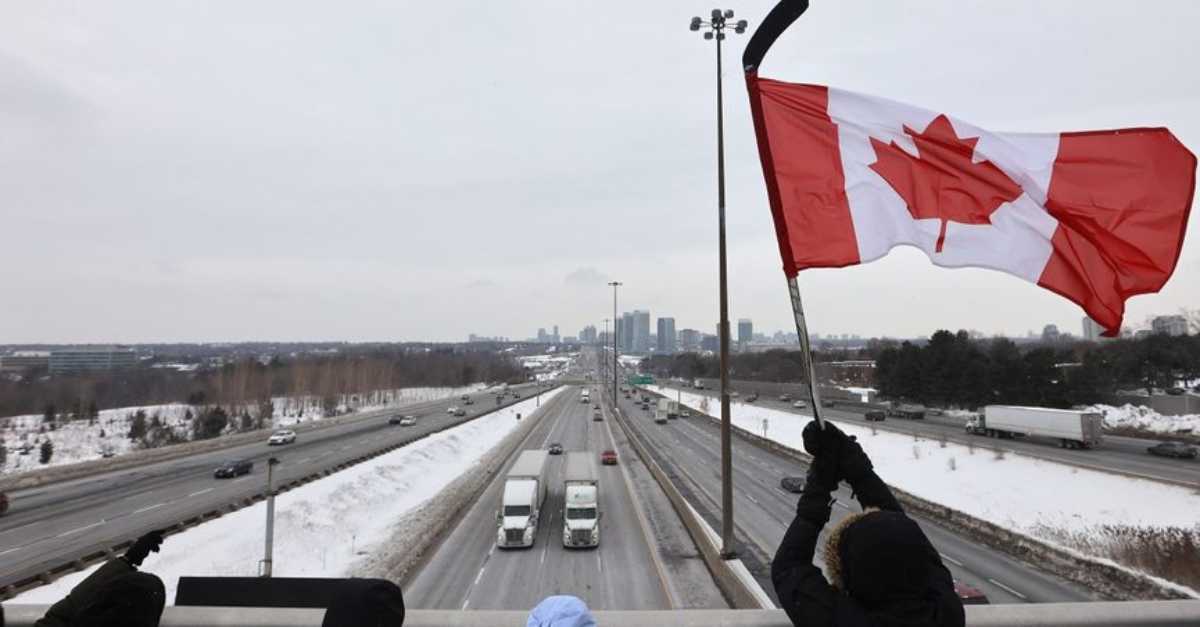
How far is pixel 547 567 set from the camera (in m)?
22.7

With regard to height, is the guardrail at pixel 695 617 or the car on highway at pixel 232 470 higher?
the guardrail at pixel 695 617

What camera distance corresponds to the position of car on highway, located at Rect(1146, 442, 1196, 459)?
38031mm

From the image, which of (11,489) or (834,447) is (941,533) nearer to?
(834,447)

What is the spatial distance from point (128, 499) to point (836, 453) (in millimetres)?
41682

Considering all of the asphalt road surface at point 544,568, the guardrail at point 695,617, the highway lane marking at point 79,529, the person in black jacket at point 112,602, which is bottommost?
the highway lane marking at point 79,529

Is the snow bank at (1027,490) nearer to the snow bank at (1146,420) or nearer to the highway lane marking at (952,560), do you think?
the highway lane marking at (952,560)

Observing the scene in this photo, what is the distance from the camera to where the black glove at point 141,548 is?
2.92 metres

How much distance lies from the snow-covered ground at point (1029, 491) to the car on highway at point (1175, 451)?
763 cm

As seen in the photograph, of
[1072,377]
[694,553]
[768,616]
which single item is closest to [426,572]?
[694,553]

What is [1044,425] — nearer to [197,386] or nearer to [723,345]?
[723,345]

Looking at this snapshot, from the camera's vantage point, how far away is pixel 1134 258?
16.4ft

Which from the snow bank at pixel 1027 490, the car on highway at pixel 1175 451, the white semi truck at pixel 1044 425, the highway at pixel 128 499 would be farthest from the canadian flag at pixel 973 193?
the white semi truck at pixel 1044 425

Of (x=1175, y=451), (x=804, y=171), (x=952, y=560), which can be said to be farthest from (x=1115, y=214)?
(x=1175, y=451)

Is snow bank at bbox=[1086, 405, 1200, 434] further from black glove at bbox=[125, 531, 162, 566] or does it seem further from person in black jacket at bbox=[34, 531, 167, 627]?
person in black jacket at bbox=[34, 531, 167, 627]
